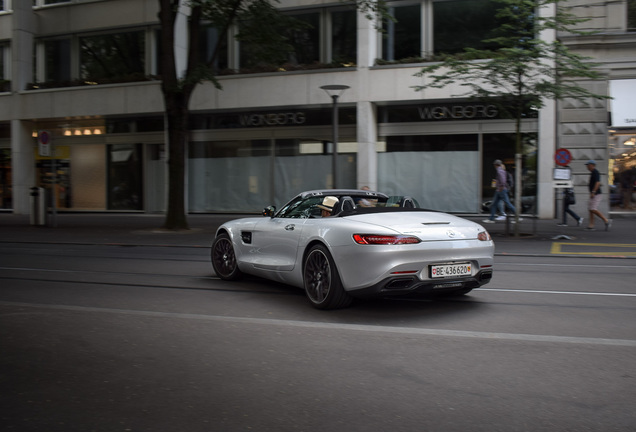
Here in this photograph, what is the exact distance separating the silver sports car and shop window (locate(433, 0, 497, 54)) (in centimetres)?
1582

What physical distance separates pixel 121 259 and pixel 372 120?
12935mm

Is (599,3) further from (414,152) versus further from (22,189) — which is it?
(22,189)

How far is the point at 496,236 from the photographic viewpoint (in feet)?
50.0

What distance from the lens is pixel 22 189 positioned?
2778 centimetres

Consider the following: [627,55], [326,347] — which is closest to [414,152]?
[627,55]

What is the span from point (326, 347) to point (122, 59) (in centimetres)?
2429

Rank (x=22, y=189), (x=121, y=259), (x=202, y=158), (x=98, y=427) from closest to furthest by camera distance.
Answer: (x=98, y=427)
(x=121, y=259)
(x=202, y=158)
(x=22, y=189)

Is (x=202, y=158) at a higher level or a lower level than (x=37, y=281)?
higher

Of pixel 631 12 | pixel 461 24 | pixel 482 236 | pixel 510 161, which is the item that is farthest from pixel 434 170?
pixel 482 236

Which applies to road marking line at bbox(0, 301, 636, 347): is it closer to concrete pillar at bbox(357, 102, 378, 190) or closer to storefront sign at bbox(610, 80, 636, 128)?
concrete pillar at bbox(357, 102, 378, 190)

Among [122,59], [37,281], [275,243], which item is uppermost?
[122,59]

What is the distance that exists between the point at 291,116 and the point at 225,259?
15926 millimetres

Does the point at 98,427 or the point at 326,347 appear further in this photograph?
the point at 326,347

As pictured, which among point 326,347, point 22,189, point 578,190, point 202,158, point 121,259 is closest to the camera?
point 326,347
